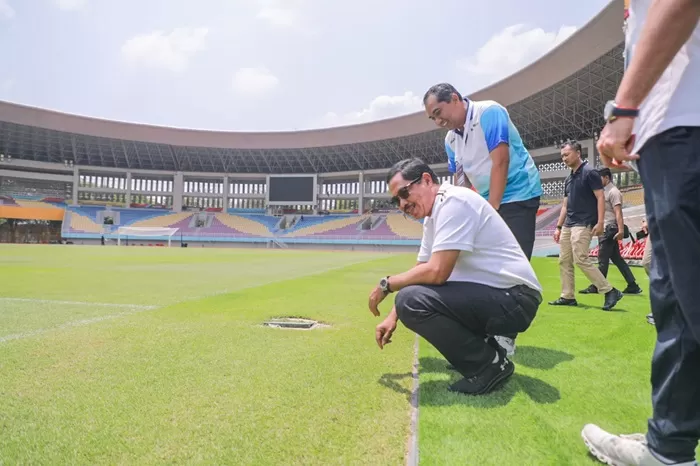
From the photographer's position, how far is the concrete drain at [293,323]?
3926 millimetres

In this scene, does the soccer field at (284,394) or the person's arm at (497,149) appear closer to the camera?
the soccer field at (284,394)

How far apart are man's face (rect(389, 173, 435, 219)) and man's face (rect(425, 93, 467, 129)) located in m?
0.84

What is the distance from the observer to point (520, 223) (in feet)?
10.1

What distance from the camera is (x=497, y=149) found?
296 centimetres

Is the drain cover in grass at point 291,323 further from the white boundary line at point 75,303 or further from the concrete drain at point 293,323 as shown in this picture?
the white boundary line at point 75,303

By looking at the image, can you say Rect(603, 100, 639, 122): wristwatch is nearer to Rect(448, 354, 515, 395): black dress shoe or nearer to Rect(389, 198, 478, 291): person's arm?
Rect(389, 198, 478, 291): person's arm

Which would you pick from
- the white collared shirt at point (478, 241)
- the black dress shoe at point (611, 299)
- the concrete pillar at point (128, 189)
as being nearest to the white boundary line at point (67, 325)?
the white collared shirt at point (478, 241)

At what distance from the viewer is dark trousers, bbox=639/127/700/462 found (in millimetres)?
1228

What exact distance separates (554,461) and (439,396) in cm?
Result: 68

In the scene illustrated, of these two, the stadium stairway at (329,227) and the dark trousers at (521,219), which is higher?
the dark trousers at (521,219)

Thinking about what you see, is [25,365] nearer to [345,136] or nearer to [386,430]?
[386,430]

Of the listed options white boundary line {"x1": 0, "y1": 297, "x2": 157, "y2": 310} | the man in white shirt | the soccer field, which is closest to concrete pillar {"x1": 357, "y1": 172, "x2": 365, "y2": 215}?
white boundary line {"x1": 0, "y1": 297, "x2": 157, "y2": 310}

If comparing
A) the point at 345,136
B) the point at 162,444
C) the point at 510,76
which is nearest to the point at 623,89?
the point at 162,444

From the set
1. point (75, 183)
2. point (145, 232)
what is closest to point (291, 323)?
point (145, 232)
